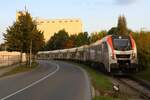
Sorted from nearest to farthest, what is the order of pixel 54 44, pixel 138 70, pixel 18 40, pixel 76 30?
pixel 138 70
pixel 18 40
pixel 54 44
pixel 76 30

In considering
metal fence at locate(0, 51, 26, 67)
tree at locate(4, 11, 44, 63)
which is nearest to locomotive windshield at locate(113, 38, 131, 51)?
metal fence at locate(0, 51, 26, 67)

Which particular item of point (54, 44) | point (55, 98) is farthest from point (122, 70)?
point (54, 44)

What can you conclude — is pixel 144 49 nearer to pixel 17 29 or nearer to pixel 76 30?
pixel 17 29

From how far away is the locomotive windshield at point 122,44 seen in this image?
1686 inches

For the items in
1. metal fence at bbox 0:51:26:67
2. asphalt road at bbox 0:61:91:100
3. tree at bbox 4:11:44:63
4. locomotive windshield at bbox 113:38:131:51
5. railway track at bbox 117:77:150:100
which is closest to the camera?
asphalt road at bbox 0:61:91:100

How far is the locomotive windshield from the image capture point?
42.8m

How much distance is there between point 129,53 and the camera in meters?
42.5

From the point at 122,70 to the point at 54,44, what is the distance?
13007 centimetres

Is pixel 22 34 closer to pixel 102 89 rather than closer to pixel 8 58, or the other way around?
pixel 8 58

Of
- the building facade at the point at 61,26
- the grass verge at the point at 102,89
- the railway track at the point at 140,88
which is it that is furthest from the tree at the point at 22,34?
the building facade at the point at 61,26

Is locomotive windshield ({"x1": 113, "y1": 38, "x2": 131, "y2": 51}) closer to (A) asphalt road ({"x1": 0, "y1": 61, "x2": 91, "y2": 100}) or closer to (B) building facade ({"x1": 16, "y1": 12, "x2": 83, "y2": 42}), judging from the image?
(A) asphalt road ({"x1": 0, "y1": 61, "x2": 91, "y2": 100})

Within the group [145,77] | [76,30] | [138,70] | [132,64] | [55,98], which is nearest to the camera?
[55,98]

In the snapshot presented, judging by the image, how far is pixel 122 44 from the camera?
142 feet

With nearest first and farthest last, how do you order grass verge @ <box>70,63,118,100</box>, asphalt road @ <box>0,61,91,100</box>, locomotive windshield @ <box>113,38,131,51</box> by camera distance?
asphalt road @ <box>0,61,91,100</box>
grass verge @ <box>70,63,118,100</box>
locomotive windshield @ <box>113,38,131,51</box>
